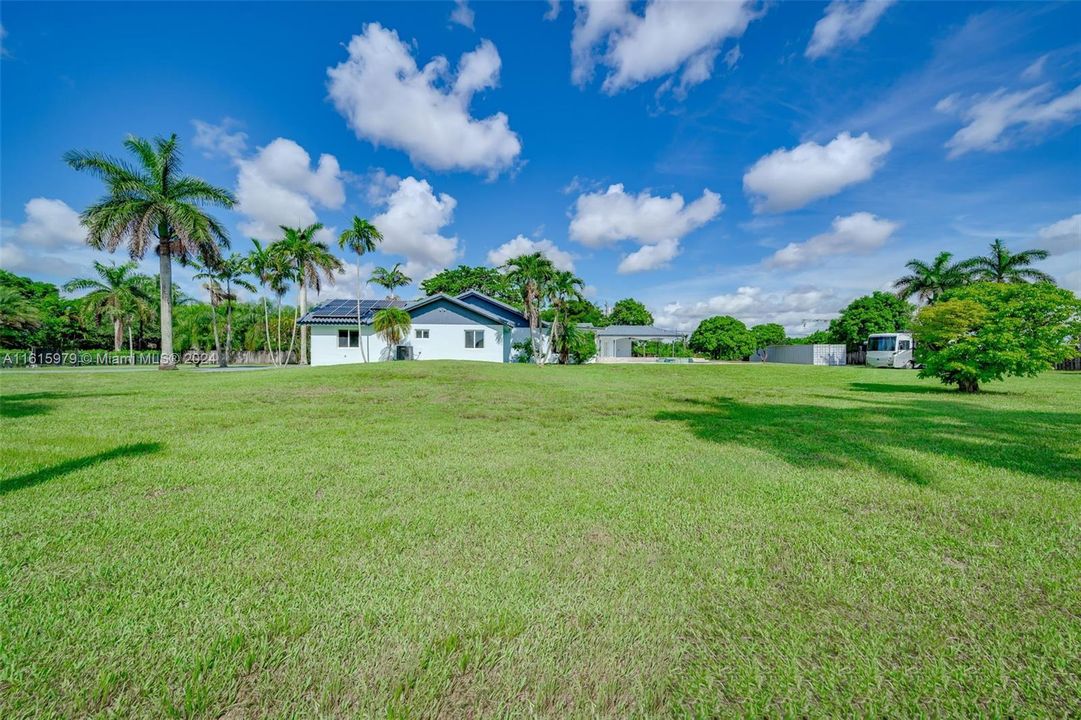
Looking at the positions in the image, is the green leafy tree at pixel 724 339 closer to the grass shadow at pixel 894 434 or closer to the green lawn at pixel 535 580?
the grass shadow at pixel 894 434

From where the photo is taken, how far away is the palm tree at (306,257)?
31.7 m

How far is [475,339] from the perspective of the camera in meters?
29.1

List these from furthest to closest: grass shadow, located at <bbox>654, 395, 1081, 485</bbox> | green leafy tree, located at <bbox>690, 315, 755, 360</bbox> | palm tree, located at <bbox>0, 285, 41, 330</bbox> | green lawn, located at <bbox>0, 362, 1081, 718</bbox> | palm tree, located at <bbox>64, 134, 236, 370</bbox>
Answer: green leafy tree, located at <bbox>690, 315, 755, 360</bbox> → palm tree, located at <bbox>0, 285, 41, 330</bbox> → palm tree, located at <bbox>64, 134, 236, 370</bbox> → grass shadow, located at <bbox>654, 395, 1081, 485</bbox> → green lawn, located at <bbox>0, 362, 1081, 718</bbox>

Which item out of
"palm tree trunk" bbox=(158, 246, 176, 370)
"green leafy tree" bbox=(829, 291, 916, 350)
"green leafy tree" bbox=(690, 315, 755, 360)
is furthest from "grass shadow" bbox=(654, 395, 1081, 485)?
"green leafy tree" bbox=(690, 315, 755, 360)

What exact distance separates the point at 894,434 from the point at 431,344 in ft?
84.8

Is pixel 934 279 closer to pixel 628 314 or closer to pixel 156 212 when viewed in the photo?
pixel 628 314

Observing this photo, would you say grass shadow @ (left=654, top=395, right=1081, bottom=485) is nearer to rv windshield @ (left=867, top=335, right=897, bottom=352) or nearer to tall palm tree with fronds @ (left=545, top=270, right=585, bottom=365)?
tall palm tree with fronds @ (left=545, top=270, right=585, bottom=365)

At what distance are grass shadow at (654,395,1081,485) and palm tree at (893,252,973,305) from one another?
3675 cm

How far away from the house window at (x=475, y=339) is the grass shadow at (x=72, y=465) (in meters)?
23.4

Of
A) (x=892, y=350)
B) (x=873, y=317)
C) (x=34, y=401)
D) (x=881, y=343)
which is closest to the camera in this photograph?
(x=34, y=401)

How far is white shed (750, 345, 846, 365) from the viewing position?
4375cm

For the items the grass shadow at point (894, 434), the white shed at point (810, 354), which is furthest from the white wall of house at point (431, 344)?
the white shed at point (810, 354)

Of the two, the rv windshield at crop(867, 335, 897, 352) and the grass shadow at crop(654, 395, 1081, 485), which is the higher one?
the rv windshield at crop(867, 335, 897, 352)

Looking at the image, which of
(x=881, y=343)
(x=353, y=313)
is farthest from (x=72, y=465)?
(x=881, y=343)
